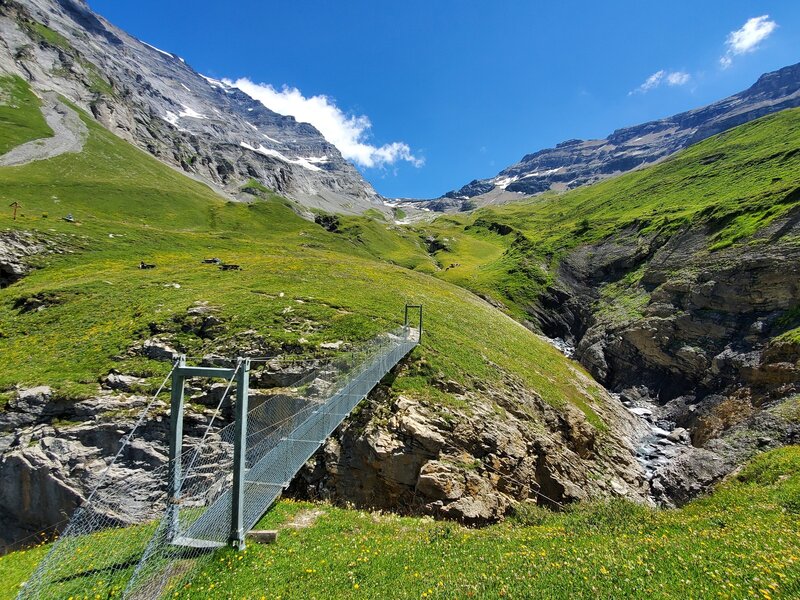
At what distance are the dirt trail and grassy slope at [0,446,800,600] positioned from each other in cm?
13871

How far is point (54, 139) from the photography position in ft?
412

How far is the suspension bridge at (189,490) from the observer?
34.2 feet

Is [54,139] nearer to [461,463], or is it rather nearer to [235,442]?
[235,442]

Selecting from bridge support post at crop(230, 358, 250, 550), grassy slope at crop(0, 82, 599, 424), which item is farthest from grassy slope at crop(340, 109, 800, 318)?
bridge support post at crop(230, 358, 250, 550)

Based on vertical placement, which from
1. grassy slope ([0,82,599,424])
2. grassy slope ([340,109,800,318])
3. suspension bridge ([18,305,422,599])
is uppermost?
grassy slope ([340,109,800,318])

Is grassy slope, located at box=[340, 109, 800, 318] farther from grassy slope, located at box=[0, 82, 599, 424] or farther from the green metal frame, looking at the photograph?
the green metal frame

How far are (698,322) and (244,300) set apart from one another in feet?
157

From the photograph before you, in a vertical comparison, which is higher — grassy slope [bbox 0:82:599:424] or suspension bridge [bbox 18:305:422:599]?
grassy slope [bbox 0:82:599:424]

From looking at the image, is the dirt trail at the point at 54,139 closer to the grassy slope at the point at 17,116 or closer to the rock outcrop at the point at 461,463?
the grassy slope at the point at 17,116

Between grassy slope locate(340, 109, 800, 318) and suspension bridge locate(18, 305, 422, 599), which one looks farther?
grassy slope locate(340, 109, 800, 318)

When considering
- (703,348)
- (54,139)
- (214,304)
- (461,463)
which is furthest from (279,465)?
(54,139)

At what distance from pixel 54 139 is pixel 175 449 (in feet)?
541

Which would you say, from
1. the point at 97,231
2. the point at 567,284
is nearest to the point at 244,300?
the point at 97,231

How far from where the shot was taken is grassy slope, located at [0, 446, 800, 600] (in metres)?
8.98
